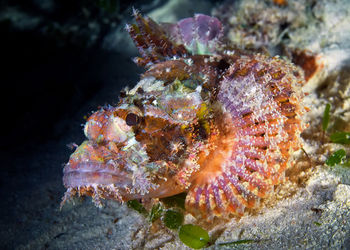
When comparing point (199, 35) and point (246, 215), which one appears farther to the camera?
point (199, 35)

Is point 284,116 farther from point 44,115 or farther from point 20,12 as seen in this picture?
point 20,12

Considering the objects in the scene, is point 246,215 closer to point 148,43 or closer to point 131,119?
point 131,119

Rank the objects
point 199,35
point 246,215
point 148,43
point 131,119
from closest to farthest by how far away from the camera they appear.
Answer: point 131,119, point 246,215, point 148,43, point 199,35

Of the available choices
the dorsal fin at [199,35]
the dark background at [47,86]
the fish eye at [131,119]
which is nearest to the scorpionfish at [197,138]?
the fish eye at [131,119]

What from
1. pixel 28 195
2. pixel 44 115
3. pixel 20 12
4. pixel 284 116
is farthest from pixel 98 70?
pixel 284 116

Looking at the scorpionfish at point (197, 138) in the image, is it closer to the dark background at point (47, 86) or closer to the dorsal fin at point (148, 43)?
the dorsal fin at point (148, 43)

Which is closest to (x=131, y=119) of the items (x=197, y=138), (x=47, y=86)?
(x=197, y=138)

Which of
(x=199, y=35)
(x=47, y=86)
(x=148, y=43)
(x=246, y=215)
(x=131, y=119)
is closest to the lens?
(x=131, y=119)
